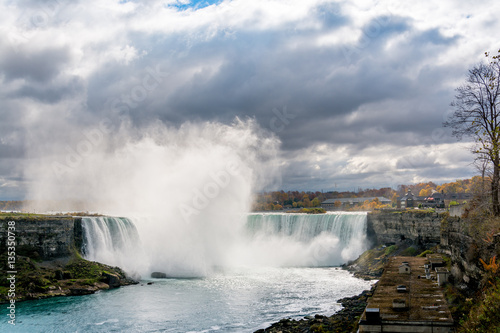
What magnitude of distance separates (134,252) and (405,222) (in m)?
34.9

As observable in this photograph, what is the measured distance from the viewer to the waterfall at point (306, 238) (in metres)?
58.8

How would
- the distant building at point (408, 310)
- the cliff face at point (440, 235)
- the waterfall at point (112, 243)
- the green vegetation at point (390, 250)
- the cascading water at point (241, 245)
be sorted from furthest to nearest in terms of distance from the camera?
the green vegetation at point (390, 250)
the cascading water at point (241, 245)
the waterfall at point (112, 243)
the cliff face at point (440, 235)
the distant building at point (408, 310)

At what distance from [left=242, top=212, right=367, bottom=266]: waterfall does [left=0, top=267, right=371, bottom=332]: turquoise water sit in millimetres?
11502

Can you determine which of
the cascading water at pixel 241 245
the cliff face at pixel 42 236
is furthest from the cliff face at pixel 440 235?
the cliff face at pixel 42 236

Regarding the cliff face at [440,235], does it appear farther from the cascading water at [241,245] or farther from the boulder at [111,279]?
the boulder at [111,279]

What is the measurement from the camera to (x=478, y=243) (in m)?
21.4

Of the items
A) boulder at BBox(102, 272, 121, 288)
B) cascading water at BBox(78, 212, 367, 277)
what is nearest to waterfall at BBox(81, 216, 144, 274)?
cascading water at BBox(78, 212, 367, 277)

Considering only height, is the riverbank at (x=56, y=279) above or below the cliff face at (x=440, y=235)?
below

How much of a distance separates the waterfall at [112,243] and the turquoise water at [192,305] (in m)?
5.25

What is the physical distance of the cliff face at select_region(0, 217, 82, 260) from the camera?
43.3 metres

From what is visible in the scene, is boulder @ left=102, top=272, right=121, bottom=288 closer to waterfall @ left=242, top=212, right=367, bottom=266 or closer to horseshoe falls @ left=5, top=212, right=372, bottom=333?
horseshoe falls @ left=5, top=212, right=372, bottom=333

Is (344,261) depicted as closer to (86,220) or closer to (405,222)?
(405,222)

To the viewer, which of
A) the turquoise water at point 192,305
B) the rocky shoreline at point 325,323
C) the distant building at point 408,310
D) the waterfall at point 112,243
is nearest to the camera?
the distant building at point 408,310

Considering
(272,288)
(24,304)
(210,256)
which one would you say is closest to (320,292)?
(272,288)
